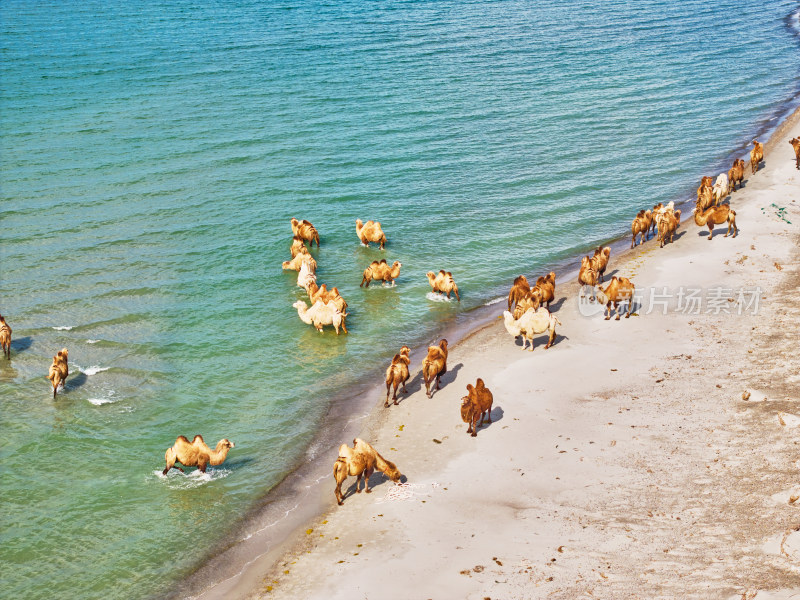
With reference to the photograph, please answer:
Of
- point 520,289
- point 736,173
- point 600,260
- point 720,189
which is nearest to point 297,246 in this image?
point 520,289

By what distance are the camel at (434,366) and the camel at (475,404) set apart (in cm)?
242

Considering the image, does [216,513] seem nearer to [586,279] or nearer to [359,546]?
[359,546]

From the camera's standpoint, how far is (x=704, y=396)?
72.2 feet

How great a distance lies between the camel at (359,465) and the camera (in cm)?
1911

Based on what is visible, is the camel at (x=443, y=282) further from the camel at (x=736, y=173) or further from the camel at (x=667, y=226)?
the camel at (x=736, y=173)

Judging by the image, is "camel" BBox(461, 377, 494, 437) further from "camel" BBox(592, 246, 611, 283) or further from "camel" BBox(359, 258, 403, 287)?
"camel" BBox(359, 258, 403, 287)

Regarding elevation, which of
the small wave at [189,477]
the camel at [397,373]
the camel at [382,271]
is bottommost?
the small wave at [189,477]

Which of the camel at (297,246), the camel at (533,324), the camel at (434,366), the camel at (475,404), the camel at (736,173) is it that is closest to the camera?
the camel at (475,404)

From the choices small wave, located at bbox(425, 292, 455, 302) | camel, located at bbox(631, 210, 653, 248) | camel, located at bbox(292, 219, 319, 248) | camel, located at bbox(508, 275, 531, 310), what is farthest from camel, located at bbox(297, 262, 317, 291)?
camel, located at bbox(631, 210, 653, 248)

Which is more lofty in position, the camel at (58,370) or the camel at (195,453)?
the camel at (58,370)

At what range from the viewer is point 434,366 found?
23703 millimetres

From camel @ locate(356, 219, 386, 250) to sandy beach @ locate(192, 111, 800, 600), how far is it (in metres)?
7.99

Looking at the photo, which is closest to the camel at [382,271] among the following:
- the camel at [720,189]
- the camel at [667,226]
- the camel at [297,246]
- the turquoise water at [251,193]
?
the turquoise water at [251,193]

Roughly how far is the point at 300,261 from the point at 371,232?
360 centimetres
